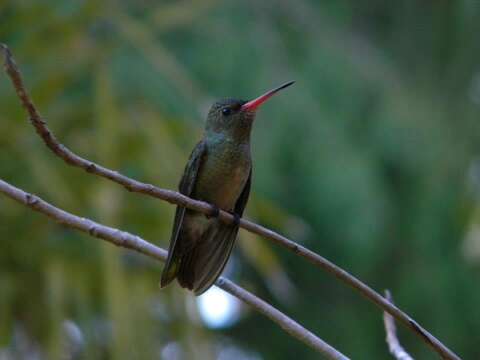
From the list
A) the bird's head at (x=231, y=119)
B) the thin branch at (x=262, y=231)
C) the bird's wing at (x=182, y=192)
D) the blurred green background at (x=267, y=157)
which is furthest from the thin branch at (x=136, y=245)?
the blurred green background at (x=267, y=157)

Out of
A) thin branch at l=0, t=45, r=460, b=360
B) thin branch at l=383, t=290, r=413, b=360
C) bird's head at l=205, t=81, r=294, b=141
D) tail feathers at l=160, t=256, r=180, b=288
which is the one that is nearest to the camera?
thin branch at l=0, t=45, r=460, b=360

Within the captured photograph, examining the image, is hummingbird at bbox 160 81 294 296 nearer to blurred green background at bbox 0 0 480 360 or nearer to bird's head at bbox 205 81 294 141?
bird's head at bbox 205 81 294 141

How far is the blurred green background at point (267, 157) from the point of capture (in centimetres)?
476

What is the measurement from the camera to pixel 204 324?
447 cm

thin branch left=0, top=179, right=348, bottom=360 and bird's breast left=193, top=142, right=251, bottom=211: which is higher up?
thin branch left=0, top=179, right=348, bottom=360

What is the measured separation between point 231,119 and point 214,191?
380mm

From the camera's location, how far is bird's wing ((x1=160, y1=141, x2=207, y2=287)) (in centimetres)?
322

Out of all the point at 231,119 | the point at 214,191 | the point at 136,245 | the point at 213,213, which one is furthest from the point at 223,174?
the point at 136,245

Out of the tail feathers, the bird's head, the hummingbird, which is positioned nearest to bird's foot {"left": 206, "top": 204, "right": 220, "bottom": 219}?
the hummingbird

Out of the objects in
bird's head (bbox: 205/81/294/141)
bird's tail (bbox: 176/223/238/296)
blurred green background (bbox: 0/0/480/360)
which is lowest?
blurred green background (bbox: 0/0/480/360)

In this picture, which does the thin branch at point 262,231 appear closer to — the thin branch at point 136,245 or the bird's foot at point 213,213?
the thin branch at point 136,245

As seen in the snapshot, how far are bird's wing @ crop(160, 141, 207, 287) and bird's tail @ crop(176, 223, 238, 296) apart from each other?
0.09m

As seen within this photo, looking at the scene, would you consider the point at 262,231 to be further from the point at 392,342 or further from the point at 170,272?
the point at 170,272

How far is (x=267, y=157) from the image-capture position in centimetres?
725
